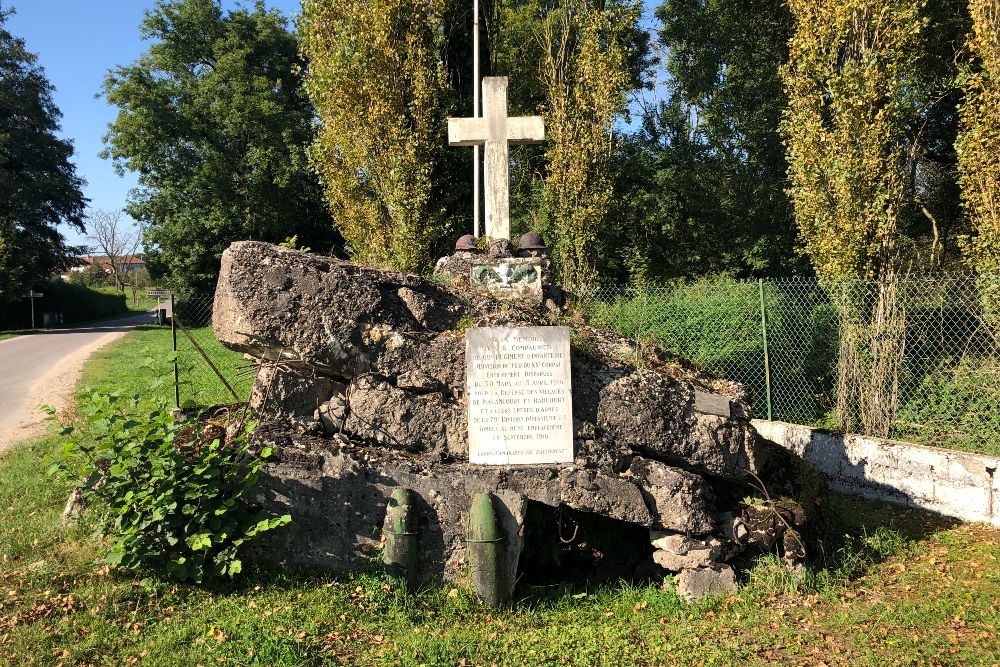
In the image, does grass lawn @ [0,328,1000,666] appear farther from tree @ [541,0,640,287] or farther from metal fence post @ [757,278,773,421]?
tree @ [541,0,640,287]

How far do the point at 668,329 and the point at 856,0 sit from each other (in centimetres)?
507

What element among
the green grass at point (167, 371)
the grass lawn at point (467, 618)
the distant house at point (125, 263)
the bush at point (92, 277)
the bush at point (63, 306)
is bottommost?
the grass lawn at point (467, 618)

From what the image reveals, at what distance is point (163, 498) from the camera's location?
4359 millimetres

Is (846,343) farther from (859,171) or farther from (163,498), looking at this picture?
(163,498)

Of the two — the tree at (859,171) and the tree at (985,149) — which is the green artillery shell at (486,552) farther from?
the tree at (985,149)

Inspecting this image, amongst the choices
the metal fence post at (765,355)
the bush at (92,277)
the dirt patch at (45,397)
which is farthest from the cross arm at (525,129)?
the bush at (92,277)

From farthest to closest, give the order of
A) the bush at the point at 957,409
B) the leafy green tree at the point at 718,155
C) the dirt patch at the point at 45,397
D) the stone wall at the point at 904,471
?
the leafy green tree at the point at 718,155
the dirt patch at the point at 45,397
the bush at the point at 957,409
the stone wall at the point at 904,471

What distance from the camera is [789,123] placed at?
978 cm

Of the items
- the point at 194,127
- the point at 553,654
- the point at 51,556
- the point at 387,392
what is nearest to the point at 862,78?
the point at 387,392

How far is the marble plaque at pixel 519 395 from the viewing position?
200 inches

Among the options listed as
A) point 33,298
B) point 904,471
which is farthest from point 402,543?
point 33,298

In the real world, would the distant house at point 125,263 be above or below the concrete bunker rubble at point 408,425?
above

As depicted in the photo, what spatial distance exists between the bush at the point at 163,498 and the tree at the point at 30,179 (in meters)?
27.1

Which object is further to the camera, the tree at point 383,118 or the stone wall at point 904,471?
the tree at point 383,118
